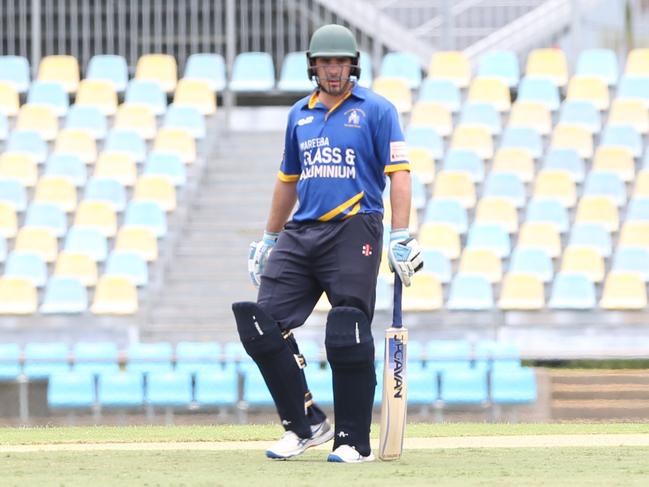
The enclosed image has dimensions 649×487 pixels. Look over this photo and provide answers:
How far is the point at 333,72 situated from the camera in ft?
21.1

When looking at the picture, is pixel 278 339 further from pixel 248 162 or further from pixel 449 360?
pixel 248 162

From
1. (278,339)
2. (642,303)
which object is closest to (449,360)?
(642,303)

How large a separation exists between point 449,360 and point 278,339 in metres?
5.08

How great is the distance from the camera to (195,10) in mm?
17875

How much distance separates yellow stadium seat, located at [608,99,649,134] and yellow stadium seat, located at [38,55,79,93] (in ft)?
20.3

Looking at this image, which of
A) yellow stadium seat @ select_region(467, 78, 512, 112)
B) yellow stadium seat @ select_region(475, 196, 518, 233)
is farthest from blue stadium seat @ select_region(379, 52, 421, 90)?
yellow stadium seat @ select_region(475, 196, 518, 233)

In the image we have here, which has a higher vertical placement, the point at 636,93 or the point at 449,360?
the point at 636,93

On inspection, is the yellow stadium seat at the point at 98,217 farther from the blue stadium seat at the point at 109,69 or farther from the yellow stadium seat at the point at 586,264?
the yellow stadium seat at the point at 586,264

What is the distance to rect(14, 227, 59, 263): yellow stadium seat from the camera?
15094 millimetres

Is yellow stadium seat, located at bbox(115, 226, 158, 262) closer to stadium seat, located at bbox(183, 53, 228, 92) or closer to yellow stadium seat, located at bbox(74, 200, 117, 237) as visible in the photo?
yellow stadium seat, located at bbox(74, 200, 117, 237)

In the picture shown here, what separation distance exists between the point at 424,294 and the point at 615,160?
10.2ft

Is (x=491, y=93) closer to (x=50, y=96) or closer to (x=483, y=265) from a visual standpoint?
(x=483, y=265)

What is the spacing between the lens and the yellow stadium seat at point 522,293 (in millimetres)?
13820

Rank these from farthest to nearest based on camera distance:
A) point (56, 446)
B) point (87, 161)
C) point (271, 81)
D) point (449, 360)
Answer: point (271, 81) < point (87, 161) < point (449, 360) < point (56, 446)
